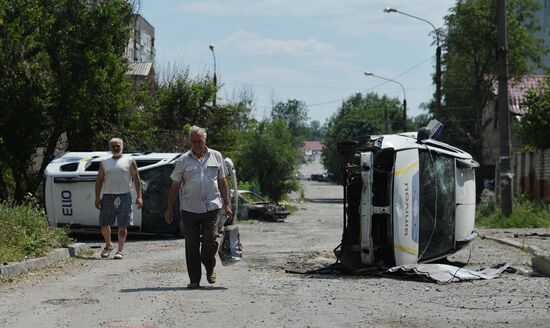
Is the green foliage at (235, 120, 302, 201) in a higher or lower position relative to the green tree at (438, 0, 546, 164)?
lower

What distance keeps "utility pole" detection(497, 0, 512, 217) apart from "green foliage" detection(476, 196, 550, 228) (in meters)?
0.43

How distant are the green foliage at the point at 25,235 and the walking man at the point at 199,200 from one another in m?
2.75

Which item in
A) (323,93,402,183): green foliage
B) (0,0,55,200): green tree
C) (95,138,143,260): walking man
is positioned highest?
(323,93,402,183): green foliage

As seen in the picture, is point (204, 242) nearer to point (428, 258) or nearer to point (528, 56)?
point (428, 258)

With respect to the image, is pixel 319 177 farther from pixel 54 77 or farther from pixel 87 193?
pixel 87 193

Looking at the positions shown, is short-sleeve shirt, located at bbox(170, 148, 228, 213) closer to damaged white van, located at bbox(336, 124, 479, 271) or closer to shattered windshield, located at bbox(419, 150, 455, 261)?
damaged white van, located at bbox(336, 124, 479, 271)

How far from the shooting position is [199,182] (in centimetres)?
972

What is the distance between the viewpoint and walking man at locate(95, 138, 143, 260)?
13250 mm

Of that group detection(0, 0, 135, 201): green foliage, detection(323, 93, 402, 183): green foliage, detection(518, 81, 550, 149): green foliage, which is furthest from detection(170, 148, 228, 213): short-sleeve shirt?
detection(323, 93, 402, 183): green foliage

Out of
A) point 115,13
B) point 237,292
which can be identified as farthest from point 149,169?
point 237,292

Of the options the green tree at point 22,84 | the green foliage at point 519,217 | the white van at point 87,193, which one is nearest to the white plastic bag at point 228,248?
the white van at point 87,193

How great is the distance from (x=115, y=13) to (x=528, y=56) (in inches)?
1491

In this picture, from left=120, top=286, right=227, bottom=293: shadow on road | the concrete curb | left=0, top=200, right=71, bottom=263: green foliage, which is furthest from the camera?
left=0, top=200, right=71, bottom=263: green foliage

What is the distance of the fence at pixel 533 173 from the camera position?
3184 centimetres
